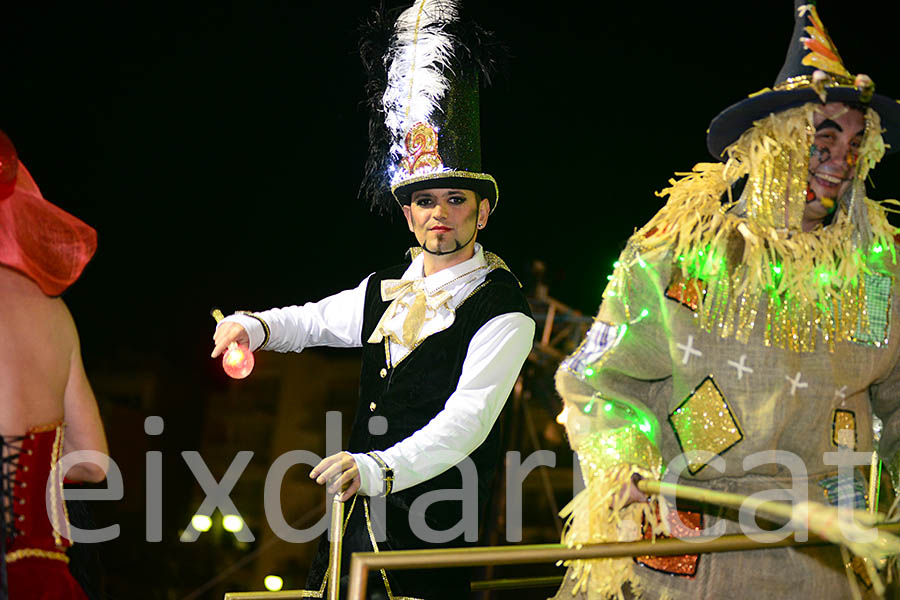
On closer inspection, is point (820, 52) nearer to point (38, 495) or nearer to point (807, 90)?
point (807, 90)

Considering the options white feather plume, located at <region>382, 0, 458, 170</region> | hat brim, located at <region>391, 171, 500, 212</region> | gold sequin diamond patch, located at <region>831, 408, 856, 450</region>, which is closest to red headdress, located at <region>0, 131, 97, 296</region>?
hat brim, located at <region>391, 171, 500, 212</region>

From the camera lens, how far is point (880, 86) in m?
5.75

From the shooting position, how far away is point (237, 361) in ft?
9.66

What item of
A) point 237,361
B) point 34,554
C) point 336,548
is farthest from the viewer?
point 237,361

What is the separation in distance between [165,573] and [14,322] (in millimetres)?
8012

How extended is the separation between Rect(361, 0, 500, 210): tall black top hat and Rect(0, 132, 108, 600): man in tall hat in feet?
3.90

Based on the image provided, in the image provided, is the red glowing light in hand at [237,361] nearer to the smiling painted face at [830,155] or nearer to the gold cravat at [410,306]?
the gold cravat at [410,306]

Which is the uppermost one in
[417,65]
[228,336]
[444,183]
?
[417,65]

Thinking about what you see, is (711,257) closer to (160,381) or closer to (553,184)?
(553,184)

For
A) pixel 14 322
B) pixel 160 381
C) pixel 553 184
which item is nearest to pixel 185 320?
pixel 160 381

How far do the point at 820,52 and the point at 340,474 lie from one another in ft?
6.20

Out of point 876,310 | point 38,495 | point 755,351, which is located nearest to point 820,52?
point 876,310

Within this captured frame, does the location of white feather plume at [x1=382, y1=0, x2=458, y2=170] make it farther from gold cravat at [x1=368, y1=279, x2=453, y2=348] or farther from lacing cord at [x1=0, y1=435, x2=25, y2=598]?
lacing cord at [x1=0, y1=435, x2=25, y2=598]

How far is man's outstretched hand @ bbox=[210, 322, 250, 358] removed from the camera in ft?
10.1
